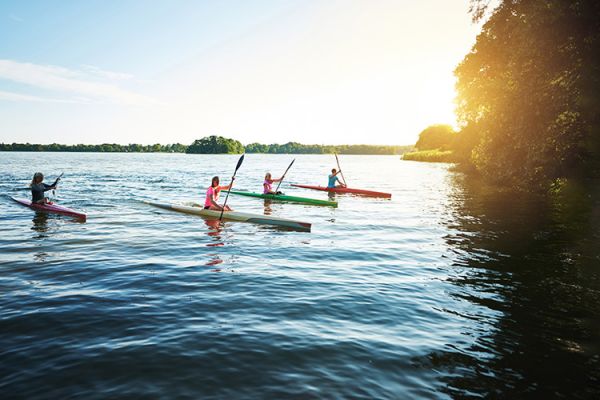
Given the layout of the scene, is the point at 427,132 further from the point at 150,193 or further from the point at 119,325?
the point at 119,325

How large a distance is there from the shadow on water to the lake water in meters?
0.04

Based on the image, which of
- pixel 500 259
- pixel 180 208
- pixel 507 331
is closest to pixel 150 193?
pixel 180 208

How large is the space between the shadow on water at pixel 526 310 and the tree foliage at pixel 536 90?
709 centimetres

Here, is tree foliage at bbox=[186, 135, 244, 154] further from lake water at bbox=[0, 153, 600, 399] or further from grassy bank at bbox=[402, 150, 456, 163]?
lake water at bbox=[0, 153, 600, 399]

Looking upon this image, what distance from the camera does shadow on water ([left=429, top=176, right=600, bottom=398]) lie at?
521 cm

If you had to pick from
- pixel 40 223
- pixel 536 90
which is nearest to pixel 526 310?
pixel 40 223

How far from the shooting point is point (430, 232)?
16.1 metres

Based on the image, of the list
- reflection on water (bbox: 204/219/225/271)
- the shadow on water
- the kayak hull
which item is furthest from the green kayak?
the shadow on water

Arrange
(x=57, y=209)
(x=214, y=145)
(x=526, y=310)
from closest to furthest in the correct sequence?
1. (x=526, y=310)
2. (x=57, y=209)
3. (x=214, y=145)

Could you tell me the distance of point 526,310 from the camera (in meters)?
7.72

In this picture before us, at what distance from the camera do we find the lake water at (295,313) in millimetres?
5098

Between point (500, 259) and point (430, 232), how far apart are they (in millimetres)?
4446

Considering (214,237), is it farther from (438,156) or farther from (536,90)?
(438,156)

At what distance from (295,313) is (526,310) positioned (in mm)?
4422
